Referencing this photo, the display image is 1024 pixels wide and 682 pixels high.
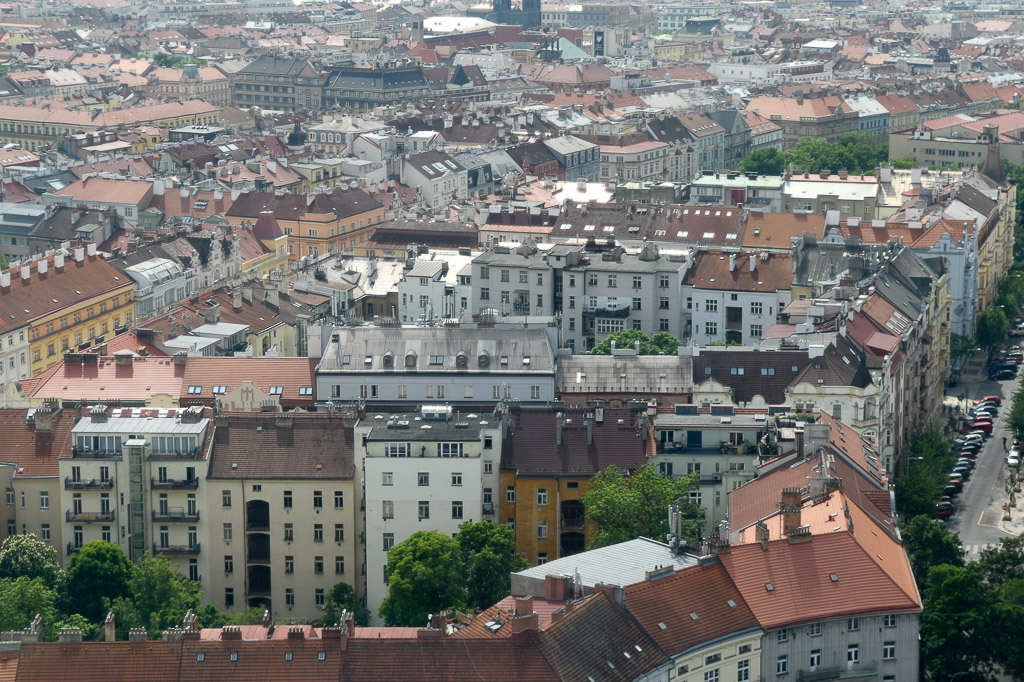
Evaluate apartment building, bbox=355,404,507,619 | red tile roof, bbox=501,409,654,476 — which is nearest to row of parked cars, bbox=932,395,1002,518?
red tile roof, bbox=501,409,654,476

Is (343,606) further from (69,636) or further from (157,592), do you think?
(69,636)

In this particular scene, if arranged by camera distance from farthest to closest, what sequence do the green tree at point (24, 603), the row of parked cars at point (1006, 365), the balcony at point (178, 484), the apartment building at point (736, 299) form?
1. the row of parked cars at point (1006, 365)
2. the apartment building at point (736, 299)
3. the balcony at point (178, 484)
4. the green tree at point (24, 603)

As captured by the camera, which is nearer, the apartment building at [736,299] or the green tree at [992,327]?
the apartment building at [736,299]

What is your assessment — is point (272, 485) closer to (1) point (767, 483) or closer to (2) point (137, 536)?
(2) point (137, 536)

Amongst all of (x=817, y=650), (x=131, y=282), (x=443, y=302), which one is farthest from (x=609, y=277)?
(x=817, y=650)

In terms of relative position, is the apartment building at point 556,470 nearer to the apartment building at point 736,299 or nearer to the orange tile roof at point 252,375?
the orange tile roof at point 252,375

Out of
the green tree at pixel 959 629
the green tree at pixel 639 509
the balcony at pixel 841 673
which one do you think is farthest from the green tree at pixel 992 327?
the balcony at pixel 841 673
